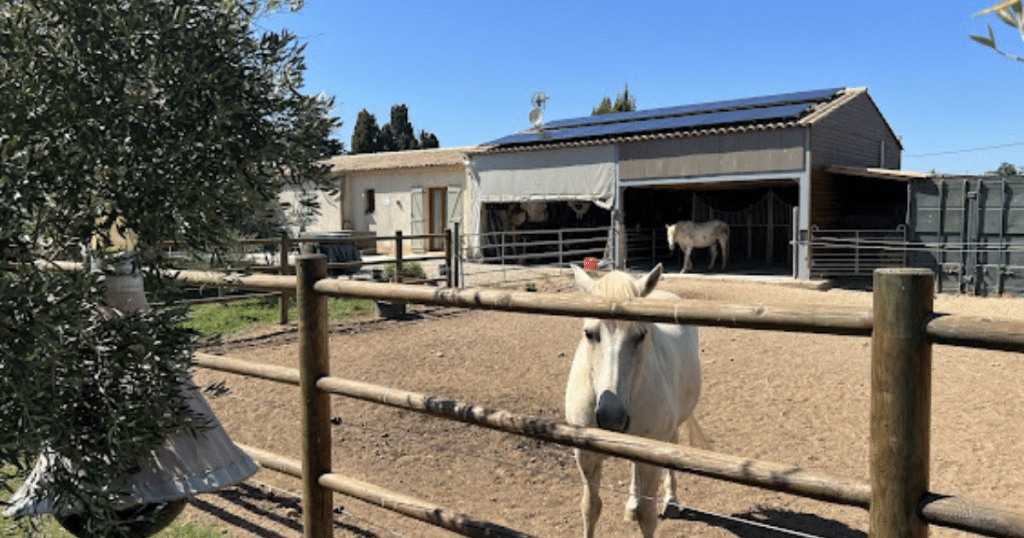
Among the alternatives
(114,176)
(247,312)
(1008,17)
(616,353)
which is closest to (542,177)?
(247,312)

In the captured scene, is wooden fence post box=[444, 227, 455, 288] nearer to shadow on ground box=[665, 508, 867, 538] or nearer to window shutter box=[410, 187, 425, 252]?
shadow on ground box=[665, 508, 867, 538]

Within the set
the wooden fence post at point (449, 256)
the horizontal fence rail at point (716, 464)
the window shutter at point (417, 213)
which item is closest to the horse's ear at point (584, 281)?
the horizontal fence rail at point (716, 464)

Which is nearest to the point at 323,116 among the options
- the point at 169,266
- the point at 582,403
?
the point at 169,266

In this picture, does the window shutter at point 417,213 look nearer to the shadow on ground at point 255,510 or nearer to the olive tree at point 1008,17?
the shadow on ground at point 255,510

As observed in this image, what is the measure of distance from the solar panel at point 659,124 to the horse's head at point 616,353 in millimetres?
13271

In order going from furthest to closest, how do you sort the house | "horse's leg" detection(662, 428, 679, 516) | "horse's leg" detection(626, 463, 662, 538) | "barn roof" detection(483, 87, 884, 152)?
the house < "barn roof" detection(483, 87, 884, 152) < "horse's leg" detection(662, 428, 679, 516) < "horse's leg" detection(626, 463, 662, 538)

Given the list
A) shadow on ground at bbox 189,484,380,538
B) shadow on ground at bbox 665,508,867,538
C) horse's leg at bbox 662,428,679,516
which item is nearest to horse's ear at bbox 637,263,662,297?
shadow on ground at bbox 665,508,867,538

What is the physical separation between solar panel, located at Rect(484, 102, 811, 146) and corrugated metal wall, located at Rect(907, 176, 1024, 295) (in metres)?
3.23

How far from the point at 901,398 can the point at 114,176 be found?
1.80 metres

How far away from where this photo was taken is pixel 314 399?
104 inches

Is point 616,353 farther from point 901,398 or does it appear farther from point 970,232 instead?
point 970,232

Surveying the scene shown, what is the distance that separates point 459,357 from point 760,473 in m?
5.72

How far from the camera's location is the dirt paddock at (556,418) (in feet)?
11.7

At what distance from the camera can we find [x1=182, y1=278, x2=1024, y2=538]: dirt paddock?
3.56 meters
